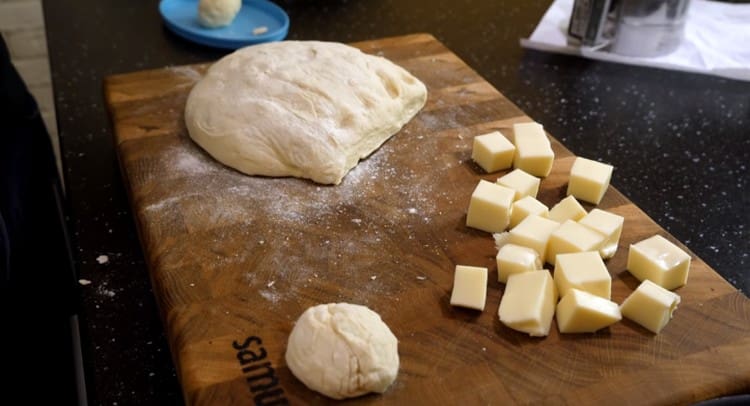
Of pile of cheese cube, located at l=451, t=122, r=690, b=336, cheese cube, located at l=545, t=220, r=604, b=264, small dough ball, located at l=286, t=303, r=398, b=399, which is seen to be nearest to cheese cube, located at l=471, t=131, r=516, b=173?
pile of cheese cube, located at l=451, t=122, r=690, b=336

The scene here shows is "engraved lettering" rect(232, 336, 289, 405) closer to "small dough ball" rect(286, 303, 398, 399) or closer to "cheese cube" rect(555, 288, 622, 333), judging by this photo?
"small dough ball" rect(286, 303, 398, 399)

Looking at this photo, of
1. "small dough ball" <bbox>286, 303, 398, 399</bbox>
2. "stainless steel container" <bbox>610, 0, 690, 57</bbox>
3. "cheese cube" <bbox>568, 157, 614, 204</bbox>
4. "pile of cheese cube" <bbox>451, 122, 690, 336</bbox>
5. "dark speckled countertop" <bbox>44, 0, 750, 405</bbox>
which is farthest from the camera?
"stainless steel container" <bbox>610, 0, 690, 57</bbox>

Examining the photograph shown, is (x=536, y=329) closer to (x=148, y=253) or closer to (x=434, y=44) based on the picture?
(x=148, y=253)

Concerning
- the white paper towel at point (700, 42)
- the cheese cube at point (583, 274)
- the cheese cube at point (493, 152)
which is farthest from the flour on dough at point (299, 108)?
the white paper towel at point (700, 42)

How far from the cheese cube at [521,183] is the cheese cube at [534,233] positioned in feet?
0.30

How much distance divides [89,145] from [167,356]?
2.00 feet

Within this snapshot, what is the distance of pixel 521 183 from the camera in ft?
3.66

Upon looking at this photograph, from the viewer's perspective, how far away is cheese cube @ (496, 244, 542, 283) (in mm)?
948

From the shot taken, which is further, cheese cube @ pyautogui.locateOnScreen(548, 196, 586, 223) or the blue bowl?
the blue bowl

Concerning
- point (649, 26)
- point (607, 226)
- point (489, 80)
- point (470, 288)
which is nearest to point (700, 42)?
point (649, 26)

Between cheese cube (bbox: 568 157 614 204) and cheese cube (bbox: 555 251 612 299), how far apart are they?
0.19 m

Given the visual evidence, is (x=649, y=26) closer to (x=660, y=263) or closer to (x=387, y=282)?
(x=660, y=263)

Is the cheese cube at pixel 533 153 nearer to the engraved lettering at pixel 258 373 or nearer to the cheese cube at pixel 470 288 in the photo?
the cheese cube at pixel 470 288

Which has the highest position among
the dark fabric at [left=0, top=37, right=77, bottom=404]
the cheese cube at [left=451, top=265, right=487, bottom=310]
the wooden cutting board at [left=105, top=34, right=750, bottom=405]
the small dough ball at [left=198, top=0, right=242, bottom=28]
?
the small dough ball at [left=198, top=0, right=242, bottom=28]
